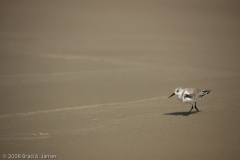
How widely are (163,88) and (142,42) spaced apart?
905 cm

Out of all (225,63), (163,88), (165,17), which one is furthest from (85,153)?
(165,17)

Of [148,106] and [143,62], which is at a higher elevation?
[143,62]

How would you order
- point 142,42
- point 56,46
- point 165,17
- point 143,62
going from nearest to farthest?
point 143,62
point 56,46
point 142,42
point 165,17

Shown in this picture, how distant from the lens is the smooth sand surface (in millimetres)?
6233

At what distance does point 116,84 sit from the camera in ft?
37.9

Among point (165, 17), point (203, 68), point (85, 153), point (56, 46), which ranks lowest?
point (85, 153)

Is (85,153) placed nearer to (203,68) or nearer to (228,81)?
(228,81)

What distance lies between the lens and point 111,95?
10297 mm

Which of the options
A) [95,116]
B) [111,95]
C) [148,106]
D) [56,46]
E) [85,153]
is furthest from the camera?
[56,46]

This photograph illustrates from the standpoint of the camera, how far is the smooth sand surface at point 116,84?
6.23m

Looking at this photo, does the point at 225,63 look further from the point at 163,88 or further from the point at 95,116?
the point at 95,116

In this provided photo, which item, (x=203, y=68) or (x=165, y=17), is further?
(x=165, y=17)

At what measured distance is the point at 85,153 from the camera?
19.3 ft

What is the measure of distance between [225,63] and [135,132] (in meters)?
8.83
